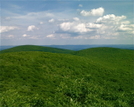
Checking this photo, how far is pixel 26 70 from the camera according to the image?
20.1m

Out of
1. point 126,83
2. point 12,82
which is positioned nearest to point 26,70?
point 12,82

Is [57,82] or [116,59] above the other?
[116,59]

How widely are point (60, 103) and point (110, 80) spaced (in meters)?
17.3

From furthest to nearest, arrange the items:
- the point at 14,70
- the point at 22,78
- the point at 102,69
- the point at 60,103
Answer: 1. the point at 102,69
2. the point at 14,70
3. the point at 22,78
4. the point at 60,103

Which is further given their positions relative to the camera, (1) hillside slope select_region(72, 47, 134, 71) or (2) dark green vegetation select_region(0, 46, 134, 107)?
(1) hillside slope select_region(72, 47, 134, 71)

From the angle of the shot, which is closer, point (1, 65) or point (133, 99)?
point (133, 99)

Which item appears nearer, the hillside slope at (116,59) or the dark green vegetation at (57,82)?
the dark green vegetation at (57,82)

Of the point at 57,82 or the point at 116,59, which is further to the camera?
the point at 116,59

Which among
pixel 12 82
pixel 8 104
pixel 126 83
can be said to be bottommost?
pixel 126 83

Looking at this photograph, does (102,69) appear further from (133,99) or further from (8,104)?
(8,104)

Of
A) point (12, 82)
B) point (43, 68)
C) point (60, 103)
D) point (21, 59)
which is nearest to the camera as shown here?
point (60, 103)

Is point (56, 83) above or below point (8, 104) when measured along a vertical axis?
below

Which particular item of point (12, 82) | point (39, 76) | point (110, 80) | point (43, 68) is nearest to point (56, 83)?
point (39, 76)

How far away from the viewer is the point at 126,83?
22828 mm
